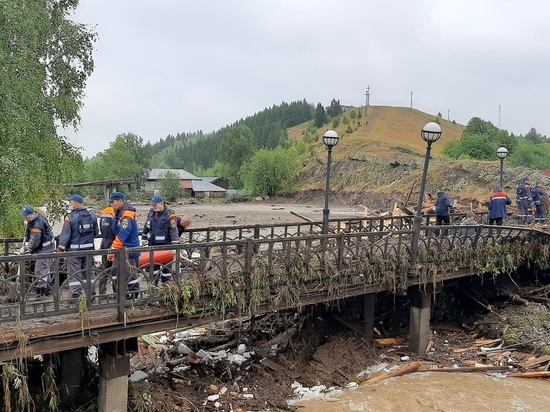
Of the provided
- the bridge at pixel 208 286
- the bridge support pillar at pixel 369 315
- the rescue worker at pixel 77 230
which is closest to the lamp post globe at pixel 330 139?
the bridge at pixel 208 286

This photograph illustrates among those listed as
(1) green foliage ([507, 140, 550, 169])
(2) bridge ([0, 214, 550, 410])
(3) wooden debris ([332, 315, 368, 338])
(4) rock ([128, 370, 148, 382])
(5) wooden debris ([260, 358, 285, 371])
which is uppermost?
(1) green foliage ([507, 140, 550, 169])

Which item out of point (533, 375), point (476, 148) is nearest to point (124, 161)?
point (476, 148)

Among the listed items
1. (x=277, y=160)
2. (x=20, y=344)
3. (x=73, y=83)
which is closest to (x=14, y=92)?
(x=73, y=83)

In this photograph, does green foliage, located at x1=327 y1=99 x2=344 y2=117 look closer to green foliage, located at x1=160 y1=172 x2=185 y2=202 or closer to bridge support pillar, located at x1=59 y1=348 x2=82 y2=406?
green foliage, located at x1=160 y1=172 x2=185 y2=202

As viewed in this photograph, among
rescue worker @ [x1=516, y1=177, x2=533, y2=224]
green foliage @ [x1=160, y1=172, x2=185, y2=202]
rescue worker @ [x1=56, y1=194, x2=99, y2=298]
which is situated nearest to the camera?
rescue worker @ [x1=56, y1=194, x2=99, y2=298]

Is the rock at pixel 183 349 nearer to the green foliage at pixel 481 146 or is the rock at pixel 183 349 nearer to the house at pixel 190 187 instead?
the green foliage at pixel 481 146

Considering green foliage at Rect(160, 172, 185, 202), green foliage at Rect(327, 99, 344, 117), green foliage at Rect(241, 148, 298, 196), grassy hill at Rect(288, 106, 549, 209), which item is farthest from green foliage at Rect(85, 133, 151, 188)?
green foliage at Rect(327, 99, 344, 117)

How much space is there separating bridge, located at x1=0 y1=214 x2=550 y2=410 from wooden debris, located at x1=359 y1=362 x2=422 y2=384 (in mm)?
911

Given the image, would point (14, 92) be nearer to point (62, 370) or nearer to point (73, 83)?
point (73, 83)

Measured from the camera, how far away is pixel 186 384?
8.70 m

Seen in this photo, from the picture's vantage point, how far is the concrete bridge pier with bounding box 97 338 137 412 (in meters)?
6.93

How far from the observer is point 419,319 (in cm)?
1124

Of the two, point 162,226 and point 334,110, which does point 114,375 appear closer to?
point 162,226

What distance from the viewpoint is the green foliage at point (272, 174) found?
66.9 meters
